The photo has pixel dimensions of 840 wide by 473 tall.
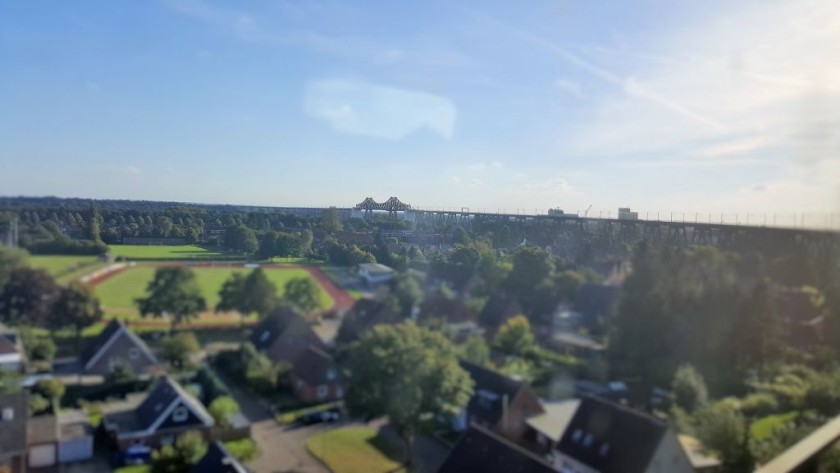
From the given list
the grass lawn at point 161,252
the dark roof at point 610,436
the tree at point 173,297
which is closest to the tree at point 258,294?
the tree at point 173,297

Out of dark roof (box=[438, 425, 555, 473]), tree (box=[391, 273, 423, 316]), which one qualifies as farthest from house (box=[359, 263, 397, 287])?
dark roof (box=[438, 425, 555, 473])

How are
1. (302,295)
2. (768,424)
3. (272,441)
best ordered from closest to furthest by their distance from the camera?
1. (302,295)
2. (272,441)
3. (768,424)

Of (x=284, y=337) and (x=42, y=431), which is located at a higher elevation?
(x=284, y=337)

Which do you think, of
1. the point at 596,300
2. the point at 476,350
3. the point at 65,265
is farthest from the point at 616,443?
the point at 65,265

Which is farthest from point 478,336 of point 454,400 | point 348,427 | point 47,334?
point 47,334

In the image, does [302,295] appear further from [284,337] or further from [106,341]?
[106,341]
